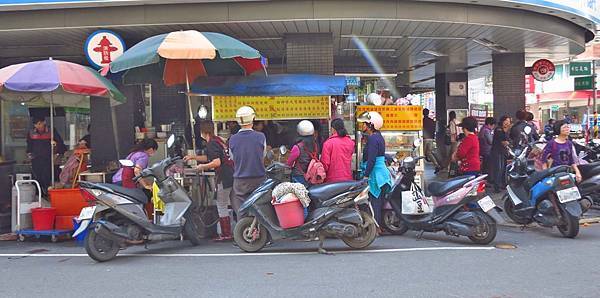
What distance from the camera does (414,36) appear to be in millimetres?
11672

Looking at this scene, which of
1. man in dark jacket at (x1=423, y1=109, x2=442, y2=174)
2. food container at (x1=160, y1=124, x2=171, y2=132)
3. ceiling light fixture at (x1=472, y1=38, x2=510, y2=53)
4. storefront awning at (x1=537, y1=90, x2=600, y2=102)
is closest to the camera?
food container at (x1=160, y1=124, x2=171, y2=132)

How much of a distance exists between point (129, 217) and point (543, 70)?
43.9ft

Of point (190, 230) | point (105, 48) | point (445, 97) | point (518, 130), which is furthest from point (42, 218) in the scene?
point (445, 97)

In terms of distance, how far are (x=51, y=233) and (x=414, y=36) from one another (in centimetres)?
789

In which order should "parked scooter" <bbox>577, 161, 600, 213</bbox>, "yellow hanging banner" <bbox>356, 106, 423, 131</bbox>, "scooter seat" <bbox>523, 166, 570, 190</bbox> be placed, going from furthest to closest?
"yellow hanging banner" <bbox>356, 106, 423, 131</bbox>, "parked scooter" <bbox>577, 161, 600, 213</bbox>, "scooter seat" <bbox>523, 166, 570, 190</bbox>

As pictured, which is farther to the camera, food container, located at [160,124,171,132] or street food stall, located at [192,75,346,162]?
food container, located at [160,124,171,132]

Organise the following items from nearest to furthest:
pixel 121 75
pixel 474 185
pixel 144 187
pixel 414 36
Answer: pixel 474 185
pixel 144 187
pixel 121 75
pixel 414 36

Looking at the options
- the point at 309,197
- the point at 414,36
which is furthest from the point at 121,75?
the point at 414,36

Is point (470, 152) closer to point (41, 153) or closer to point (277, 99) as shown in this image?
point (277, 99)

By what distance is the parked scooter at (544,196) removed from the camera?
295 inches

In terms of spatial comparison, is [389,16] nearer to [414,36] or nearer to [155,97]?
[414,36]

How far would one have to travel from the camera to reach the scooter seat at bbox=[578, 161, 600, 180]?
8.65m

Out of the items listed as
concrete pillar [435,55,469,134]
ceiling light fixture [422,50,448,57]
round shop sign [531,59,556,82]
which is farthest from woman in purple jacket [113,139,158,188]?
round shop sign [531,59,556,82]

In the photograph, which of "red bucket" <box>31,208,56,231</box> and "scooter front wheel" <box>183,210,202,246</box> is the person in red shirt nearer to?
"scooter front wheel" <box>183,210,202,246</box>
